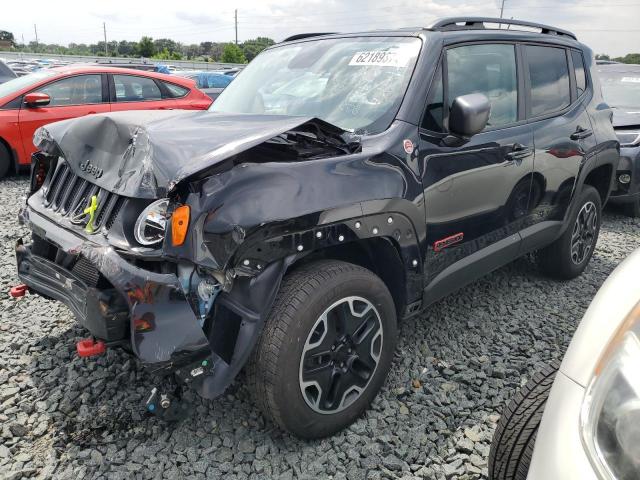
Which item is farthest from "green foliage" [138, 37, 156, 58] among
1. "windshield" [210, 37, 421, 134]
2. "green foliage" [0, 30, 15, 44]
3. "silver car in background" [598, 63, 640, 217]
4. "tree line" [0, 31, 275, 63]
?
"windshield" [210, 37, 421, 134]

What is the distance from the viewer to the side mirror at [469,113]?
8.20 feet

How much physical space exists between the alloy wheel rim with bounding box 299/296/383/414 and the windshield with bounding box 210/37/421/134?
0.92m

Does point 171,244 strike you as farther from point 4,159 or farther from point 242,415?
point 4,159

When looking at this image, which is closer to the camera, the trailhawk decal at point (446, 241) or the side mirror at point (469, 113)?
the side mirror at point (469, 113)

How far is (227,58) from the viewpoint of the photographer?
49.8m

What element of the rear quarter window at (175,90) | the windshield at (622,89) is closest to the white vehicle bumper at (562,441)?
the windshield at (622,89)

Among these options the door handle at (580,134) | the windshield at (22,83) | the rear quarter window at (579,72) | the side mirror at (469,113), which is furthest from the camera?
the windshield at (22,83)

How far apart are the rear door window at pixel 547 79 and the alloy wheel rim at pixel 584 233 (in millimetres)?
937

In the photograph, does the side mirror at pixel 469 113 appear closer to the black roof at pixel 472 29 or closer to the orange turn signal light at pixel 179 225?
the black roof at pixel 472 29

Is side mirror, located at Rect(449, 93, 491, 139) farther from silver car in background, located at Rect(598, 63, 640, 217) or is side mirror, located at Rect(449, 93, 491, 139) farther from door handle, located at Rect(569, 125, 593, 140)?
silver car in background, located at Rect(598, 63, 640, 217)

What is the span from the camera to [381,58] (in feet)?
9.30

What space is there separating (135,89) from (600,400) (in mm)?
7819

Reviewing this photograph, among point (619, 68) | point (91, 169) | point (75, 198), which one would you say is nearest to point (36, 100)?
point (75, 198)

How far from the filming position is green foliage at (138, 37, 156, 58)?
51.0 meters
